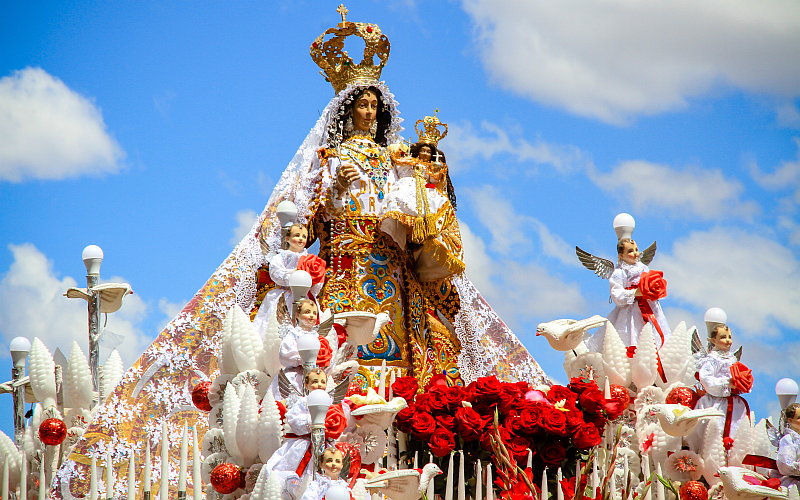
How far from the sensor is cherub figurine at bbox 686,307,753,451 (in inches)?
A: 272

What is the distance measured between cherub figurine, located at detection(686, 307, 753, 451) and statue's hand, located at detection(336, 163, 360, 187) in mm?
3379

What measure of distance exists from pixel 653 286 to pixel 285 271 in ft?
9.77

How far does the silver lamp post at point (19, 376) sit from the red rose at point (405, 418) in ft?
10.0

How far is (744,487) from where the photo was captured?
6293 mm

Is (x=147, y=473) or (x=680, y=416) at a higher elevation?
(x=680, y=416)

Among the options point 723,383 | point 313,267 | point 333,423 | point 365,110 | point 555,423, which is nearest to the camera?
point 333,423

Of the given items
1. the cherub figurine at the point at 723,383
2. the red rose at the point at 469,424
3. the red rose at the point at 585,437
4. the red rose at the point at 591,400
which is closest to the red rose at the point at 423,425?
the red rose at the point at 469,424

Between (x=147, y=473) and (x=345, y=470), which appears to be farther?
(x=147, y=473)

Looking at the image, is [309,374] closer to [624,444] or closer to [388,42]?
[624,444]

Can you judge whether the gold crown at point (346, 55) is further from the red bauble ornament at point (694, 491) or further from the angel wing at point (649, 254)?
the red bauble ornament at point (694, 491)

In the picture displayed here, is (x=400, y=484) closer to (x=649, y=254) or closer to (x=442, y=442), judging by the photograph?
(x=442, y=442)

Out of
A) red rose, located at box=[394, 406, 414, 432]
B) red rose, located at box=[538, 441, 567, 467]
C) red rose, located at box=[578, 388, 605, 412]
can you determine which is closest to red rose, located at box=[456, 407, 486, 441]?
red rose, located at box=[394, 406, 414, 432]

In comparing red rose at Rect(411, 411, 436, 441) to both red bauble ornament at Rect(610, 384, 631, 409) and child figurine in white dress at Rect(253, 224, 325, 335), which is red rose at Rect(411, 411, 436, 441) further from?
red bauble ornament at Rect(610, 384, 631, 409)

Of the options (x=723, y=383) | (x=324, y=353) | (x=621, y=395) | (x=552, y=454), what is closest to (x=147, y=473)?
(x=324, y=353)
